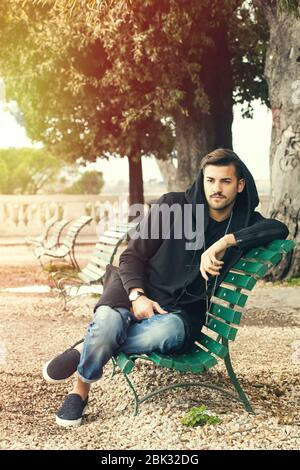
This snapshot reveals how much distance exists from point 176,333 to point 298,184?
843cm

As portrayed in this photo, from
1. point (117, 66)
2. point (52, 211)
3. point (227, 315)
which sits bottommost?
point (52, 211)

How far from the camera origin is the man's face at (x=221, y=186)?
183 inches

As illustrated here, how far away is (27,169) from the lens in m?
46.2

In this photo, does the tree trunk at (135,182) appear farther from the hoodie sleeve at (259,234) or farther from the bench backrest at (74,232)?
the hoodie sleeve at (259,234)

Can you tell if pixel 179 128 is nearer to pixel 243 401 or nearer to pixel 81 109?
pixel 81 109

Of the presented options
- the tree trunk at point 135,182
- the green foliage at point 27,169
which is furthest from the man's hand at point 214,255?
the green foliage at point 27,169

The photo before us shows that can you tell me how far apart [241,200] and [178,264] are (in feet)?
1.84

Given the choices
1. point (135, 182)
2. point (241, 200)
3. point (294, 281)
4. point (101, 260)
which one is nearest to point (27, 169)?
point (135, 182)

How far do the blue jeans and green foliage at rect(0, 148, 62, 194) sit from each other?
41.5m

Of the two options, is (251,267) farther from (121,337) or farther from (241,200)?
(121,337)

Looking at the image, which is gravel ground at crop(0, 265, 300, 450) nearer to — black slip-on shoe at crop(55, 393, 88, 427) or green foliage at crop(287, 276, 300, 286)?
black slip-on shoe at crop(55, 393, 88, 427)

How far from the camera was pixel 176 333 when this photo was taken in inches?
178

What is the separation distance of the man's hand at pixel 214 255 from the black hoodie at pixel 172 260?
0.45ft

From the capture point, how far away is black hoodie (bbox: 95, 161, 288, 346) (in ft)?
15.3
